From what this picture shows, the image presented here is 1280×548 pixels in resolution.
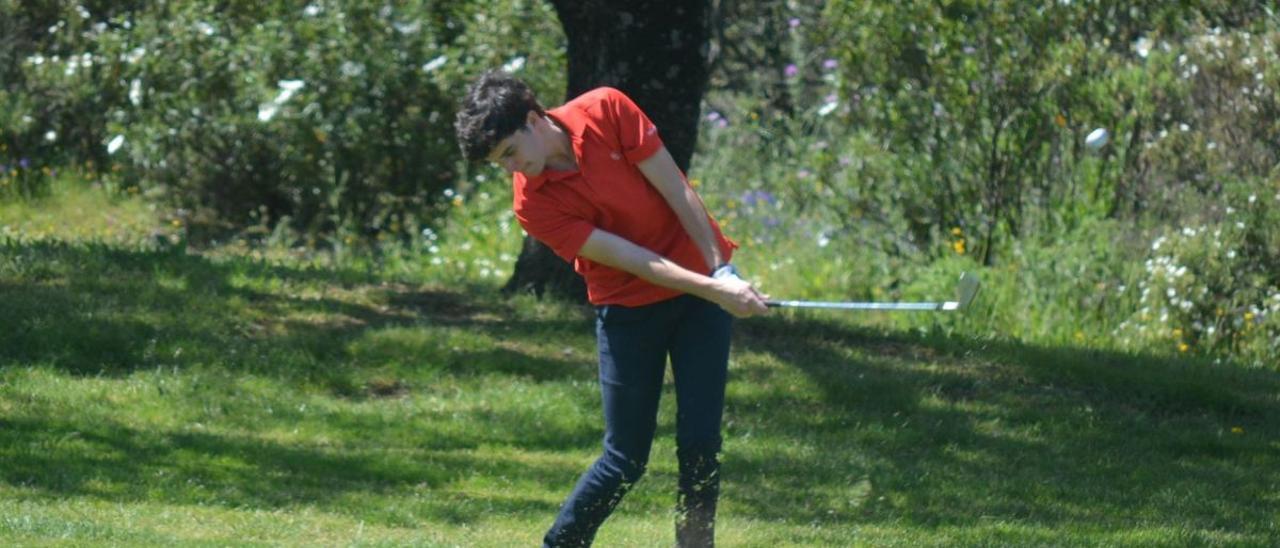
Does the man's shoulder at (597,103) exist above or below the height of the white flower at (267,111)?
above

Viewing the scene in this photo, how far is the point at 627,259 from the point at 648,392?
1.49 feet

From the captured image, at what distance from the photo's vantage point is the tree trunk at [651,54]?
8.78 metres

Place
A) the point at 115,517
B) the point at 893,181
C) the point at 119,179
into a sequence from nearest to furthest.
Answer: the point at 115,517 < the point at 893,181 < the point at 119,179

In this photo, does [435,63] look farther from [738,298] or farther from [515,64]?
[738,298]

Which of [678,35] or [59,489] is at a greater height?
[678,35]

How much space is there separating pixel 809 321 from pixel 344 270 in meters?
2.63

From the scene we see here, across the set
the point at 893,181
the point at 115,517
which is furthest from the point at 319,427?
the point at 893,181

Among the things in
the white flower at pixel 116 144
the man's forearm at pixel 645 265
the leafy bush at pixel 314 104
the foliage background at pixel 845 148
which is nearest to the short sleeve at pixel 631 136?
the man's forearm at pixel 645 265

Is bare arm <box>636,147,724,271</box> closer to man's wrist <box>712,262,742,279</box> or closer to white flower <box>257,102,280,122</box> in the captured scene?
man's wrist <box>712,262,742,279</box>

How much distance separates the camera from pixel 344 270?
1019 cm

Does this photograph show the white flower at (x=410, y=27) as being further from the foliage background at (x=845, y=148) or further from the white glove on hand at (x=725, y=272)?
the white glove on hand at (x=725, y=272)

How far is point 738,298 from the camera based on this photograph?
4.87 meters

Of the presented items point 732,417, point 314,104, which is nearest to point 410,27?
point 314,104

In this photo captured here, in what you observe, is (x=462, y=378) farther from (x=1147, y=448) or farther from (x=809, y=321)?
(x=1147, y=448)
